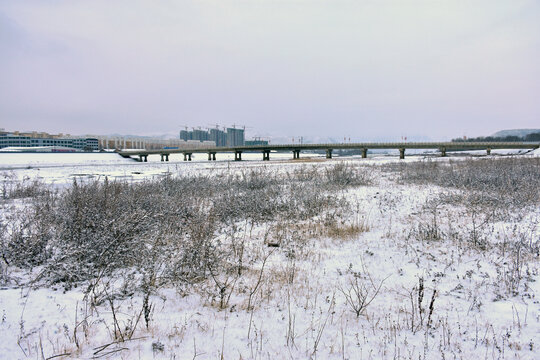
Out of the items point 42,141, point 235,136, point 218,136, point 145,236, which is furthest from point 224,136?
point 145,236

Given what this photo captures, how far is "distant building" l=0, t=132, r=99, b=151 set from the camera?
13450 cm

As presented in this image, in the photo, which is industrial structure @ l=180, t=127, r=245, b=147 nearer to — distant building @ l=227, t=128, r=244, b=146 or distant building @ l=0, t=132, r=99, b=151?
distant building @ l=227, t=128, r=244, b=146

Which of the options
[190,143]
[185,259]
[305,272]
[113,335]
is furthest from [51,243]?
[190,143]

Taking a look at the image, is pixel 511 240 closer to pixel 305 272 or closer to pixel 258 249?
pixel 305 272

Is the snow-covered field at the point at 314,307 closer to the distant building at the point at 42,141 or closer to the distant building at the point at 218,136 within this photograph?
the distant building at the point at 42,141

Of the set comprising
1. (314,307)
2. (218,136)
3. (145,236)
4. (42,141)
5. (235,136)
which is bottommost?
(314,307)

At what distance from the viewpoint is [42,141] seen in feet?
468

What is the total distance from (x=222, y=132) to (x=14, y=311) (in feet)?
630

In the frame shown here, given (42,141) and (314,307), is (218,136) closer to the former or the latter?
(42,141)

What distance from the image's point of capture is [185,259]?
5.11 m

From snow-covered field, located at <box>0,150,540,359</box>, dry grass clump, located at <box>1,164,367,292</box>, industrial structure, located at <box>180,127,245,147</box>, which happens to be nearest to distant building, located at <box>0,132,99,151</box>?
industrial structure, located at <box>180,127,245,147</box>

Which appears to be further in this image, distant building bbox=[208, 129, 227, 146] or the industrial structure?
distant building bbox=[208, 129, 227, 146]

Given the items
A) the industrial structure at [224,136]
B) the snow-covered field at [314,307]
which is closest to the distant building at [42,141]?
the industrial structure at [224,136]

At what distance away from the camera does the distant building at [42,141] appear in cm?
13450
